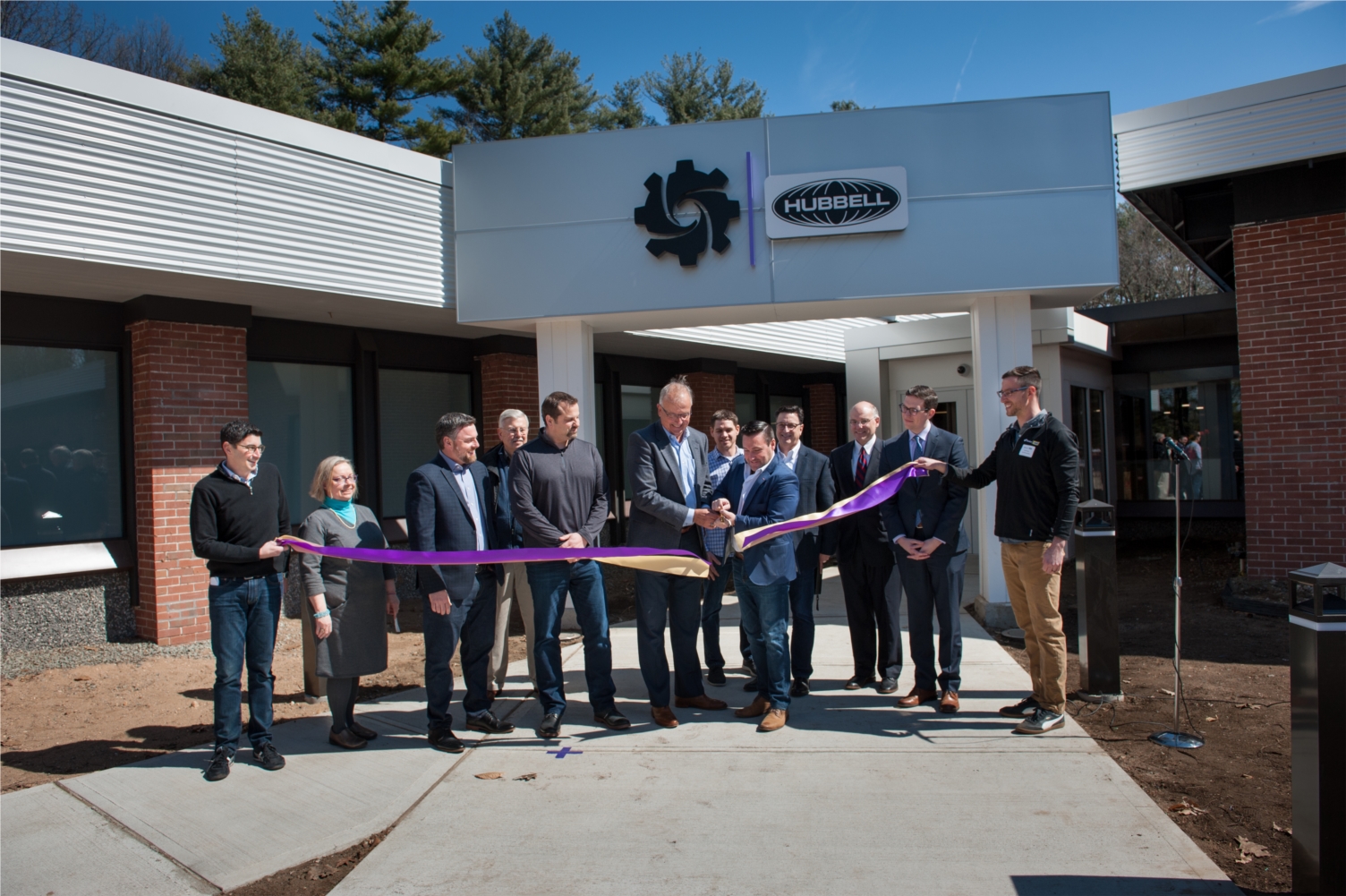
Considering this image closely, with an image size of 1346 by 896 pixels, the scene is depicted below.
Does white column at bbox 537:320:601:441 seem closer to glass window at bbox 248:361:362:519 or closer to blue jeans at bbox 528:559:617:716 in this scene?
glass window at bbox 248:361:362:519

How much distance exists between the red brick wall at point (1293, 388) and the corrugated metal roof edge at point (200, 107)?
8.24 m

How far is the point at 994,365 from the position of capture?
8031mm

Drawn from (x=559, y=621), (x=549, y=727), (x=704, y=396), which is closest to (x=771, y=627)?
(x=559, y=621)

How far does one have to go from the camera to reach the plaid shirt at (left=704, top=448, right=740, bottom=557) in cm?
548

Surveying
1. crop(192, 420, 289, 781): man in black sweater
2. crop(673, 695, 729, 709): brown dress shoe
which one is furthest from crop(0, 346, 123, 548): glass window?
crop(673, 695, 729, 709): brown dress shoe

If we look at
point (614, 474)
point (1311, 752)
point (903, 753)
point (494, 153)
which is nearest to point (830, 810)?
point (903, 753)

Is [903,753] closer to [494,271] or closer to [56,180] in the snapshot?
[494,271]

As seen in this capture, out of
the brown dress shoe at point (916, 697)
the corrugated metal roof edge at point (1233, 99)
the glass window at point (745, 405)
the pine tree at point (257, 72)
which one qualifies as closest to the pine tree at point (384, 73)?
the pine tree at point (257, 72)

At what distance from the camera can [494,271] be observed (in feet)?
28.1

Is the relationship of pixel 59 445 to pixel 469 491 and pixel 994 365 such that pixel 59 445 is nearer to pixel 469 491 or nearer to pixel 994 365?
pixel 469 491

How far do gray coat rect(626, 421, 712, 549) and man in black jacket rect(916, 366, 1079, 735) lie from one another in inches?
77.2

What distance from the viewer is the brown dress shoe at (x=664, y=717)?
17.4 feet

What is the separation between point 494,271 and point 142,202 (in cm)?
301

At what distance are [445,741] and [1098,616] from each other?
4.16 m
